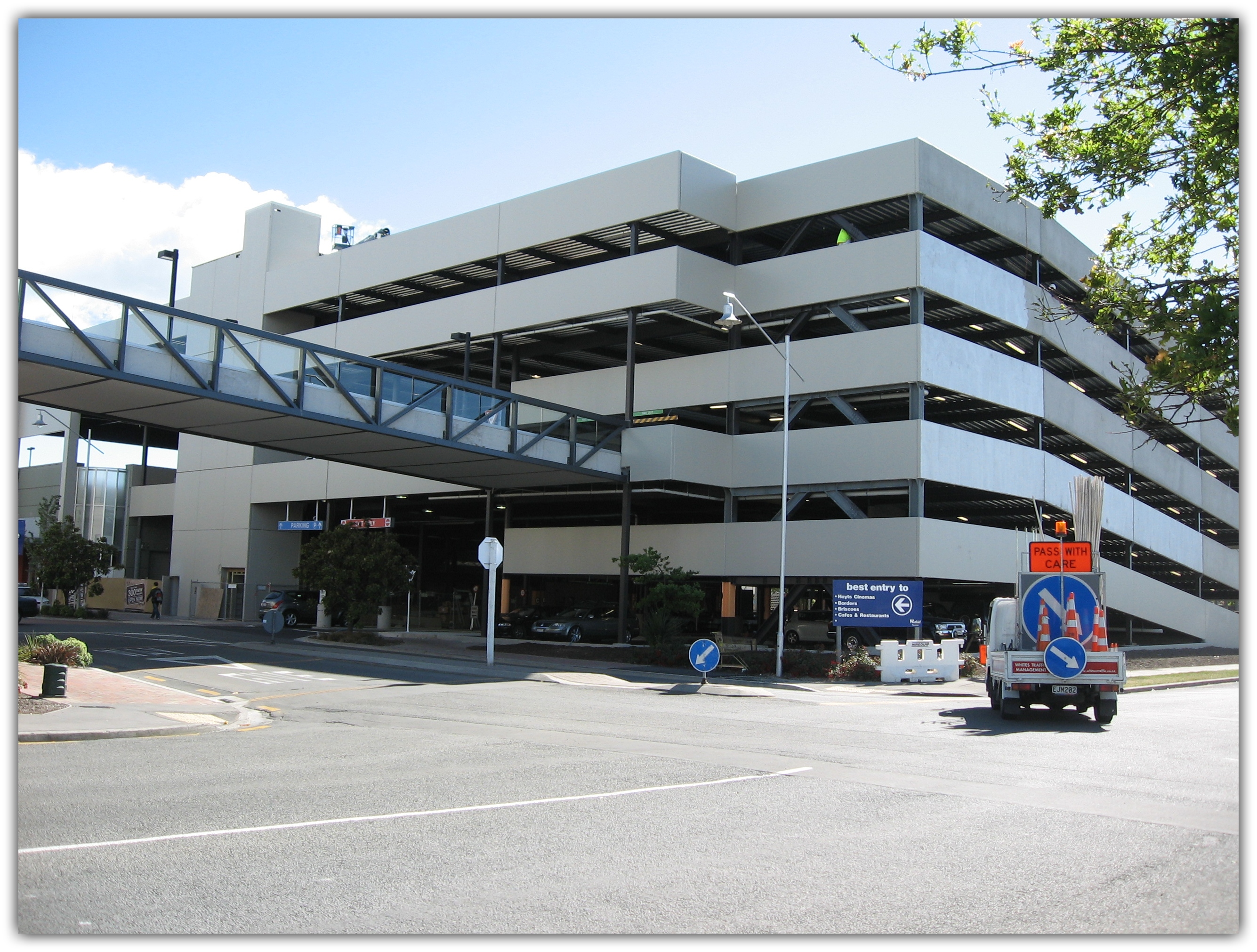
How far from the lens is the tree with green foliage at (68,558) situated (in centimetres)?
4512

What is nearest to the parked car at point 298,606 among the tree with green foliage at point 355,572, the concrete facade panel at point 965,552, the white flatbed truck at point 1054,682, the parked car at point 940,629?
the tree with green foliage at point 355,572

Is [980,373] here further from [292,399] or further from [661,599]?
[292,399]

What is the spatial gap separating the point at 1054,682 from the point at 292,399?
18766mm

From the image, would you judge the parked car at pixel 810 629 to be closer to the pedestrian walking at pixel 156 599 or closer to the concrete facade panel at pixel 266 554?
the concrete facade panel at pixel 266 554

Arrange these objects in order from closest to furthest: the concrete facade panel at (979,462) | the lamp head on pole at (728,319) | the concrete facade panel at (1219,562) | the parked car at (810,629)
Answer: the lamp head on pole at (728,319), the concrete facade panel at (979,462), the parked car at (810,629), the concrete facade panel at (1219,562)

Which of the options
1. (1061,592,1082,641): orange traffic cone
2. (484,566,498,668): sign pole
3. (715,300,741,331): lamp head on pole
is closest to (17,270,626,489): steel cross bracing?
(484,566,498,668): sign pole

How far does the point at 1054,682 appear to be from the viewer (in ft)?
56.0

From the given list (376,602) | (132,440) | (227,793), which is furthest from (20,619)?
(227,793)

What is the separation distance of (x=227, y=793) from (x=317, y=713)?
7.68 m

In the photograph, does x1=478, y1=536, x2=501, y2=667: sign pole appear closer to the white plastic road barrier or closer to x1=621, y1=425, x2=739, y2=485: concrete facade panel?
x1=621, y1=425, x2=739, y2=485: concrete facade panel

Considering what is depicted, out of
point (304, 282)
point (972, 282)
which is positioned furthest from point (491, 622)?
point (304, 282)

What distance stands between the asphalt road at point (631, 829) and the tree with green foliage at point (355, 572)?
19628mm

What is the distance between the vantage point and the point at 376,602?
36.0 m

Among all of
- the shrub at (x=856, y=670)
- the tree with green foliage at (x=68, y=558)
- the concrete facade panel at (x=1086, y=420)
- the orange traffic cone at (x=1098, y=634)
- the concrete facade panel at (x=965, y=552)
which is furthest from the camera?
the tree with green foliage at (x=68, y=558)
